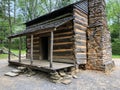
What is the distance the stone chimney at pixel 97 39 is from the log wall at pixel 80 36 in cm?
39

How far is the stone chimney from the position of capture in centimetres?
938

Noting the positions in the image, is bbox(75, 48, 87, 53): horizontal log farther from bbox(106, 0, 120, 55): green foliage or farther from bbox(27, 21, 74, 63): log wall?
bbox(106, 0, 120, 55): green foliage

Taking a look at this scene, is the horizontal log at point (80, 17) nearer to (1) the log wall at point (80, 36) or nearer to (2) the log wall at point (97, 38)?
(1) the log wall at point (80, 36)

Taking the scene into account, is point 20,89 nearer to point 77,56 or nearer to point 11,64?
point 77,56

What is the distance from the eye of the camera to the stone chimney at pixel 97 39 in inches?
369

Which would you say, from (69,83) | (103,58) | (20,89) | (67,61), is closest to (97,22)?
(103,58)

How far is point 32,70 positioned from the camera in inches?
352

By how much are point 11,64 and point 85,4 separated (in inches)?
304

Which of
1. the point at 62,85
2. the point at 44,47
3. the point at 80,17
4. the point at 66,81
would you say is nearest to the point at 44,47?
the point at 44,47

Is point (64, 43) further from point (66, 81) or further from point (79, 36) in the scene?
point (66, 81)

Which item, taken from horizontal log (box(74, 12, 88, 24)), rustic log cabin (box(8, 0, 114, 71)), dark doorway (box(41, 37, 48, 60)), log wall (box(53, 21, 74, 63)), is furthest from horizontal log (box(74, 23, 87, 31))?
dark doorway (box(41, 37, 48, 60))

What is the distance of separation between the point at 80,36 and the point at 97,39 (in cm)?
126

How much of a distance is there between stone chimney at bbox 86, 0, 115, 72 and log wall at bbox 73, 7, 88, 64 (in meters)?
0.39

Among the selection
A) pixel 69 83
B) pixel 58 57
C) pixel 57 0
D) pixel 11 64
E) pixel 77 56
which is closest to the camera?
pixel 69 83
